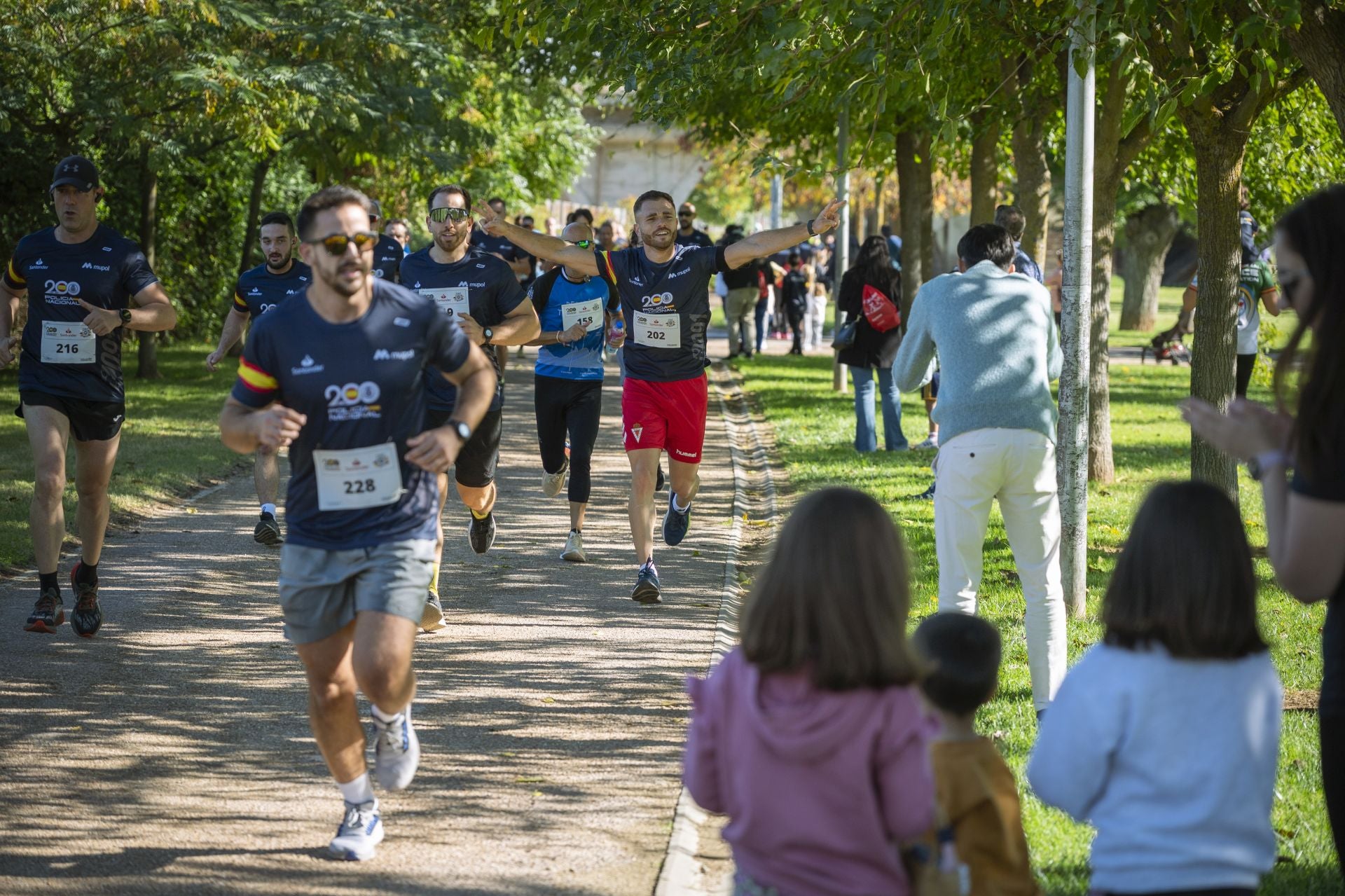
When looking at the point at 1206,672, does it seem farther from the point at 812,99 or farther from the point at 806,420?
the point at 806,420

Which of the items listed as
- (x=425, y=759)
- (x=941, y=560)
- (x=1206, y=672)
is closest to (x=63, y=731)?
(x=425, y=759)

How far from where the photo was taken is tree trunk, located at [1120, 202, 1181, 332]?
35.3 m

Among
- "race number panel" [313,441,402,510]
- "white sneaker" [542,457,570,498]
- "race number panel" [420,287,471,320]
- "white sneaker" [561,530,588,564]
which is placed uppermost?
"race number panel" [420,287,471,320]

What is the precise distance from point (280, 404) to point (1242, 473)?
1115 centimetres

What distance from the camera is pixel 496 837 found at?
16.7 feet

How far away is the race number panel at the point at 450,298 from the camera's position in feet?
26.5

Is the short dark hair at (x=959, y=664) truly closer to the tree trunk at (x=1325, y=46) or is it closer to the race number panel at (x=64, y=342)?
the tree trunk at (x=1325, y=46)

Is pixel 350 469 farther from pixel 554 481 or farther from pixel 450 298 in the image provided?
pixel 554 481

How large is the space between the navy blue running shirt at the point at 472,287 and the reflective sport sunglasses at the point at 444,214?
0.24 metres

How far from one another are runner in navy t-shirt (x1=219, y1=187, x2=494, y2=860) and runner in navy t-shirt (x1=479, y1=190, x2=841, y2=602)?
12.6 ft

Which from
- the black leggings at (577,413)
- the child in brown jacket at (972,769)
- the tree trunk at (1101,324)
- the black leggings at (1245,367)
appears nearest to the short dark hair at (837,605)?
the child in brown jacket at (972,769)

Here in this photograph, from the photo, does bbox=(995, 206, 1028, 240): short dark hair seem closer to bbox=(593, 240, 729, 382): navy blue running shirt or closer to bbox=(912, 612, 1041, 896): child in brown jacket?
bbox=(593, 240, 729, 382): navy blue running shirt

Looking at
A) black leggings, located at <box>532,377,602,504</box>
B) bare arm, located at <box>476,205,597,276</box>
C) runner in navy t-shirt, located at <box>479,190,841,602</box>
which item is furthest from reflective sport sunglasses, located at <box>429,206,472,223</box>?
black leggings, located at <box>532,377,602,504</box>

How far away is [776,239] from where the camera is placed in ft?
26.1
